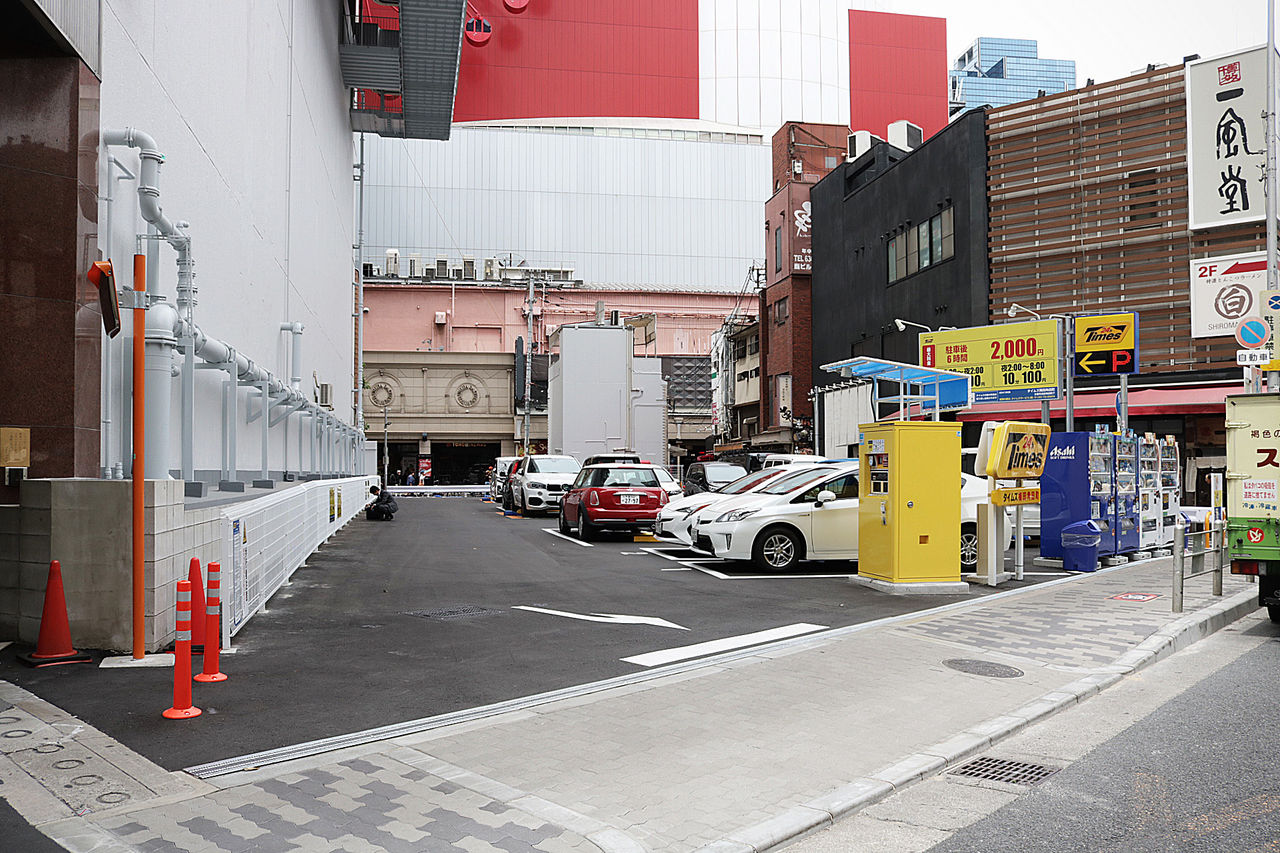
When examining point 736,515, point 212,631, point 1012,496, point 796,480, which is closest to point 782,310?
point 796,480

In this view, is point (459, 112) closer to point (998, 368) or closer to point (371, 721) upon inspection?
point (998, 368)

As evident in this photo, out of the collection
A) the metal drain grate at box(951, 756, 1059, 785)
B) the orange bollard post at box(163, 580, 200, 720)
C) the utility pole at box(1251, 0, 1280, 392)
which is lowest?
the metal drain grate at box(951, 756, 1059, 785)

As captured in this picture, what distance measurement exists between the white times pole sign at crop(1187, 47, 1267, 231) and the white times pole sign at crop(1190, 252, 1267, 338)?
4834mm

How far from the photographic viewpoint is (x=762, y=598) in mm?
11547

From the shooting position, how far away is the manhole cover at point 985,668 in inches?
296

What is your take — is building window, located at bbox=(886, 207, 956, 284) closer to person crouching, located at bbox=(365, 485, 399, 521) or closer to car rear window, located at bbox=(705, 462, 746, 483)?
car rear window, located at bbox=(705, 462, 746, 483)

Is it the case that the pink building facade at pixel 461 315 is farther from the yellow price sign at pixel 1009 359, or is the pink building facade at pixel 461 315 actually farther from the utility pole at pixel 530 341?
the yellow price sign at pixel 1009 359

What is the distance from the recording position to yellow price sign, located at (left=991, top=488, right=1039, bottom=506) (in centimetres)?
1252

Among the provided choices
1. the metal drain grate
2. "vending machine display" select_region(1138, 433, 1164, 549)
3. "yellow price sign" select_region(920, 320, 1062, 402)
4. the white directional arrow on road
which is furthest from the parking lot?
"yellow price sign" select_region(920, 320, 1062, 402)

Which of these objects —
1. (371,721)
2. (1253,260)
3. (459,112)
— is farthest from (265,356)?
(459,112)

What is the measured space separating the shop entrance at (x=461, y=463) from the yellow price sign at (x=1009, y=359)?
143 feet

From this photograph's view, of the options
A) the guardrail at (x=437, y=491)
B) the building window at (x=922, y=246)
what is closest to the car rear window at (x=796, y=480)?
the building window at (x=922, y=246)

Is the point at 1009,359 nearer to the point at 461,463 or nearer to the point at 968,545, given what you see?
the point at 968,545

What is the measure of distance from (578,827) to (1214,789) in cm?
327
